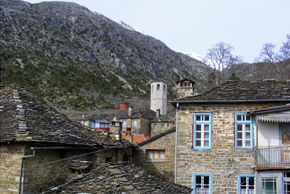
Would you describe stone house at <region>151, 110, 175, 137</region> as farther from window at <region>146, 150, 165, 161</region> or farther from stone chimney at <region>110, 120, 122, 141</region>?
stone chimney at <region>110, 120, 122, 141</region>

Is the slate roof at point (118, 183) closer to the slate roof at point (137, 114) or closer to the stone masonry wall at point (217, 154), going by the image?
the stone masonry wall at point (217, 154)

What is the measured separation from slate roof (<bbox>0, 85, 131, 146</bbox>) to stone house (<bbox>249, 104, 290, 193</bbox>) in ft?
24.2

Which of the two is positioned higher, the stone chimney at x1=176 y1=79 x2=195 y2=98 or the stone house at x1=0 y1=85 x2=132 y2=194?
the stone chimney at x1=176 y1=79 x2=195 y2=98

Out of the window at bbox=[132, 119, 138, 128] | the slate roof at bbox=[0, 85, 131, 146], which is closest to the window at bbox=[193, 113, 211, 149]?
the slate roof at bbox=[0, 85, 131, 146]

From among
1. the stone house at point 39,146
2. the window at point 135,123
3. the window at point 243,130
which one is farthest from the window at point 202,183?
the window at point 135,123

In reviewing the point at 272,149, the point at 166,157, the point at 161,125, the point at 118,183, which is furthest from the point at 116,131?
the point at 161,125

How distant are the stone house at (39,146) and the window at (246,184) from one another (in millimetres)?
6510

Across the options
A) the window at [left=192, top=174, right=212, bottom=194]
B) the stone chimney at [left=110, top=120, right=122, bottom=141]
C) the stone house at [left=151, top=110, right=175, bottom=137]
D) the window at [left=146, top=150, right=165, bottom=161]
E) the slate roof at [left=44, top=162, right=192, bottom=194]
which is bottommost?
the window at [left=192, top=174, right=212, bottom=194]

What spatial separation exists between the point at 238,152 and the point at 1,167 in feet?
36.0

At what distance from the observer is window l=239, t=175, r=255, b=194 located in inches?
620

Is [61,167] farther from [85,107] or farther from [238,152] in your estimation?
[85,107]

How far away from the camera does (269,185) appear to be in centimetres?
1539

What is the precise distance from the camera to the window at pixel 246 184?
15742mm

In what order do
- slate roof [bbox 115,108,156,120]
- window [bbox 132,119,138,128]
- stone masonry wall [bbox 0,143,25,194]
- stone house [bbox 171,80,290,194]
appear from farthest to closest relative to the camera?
1. slate roof [bbox 115,108,156,120]
2. window [bbox 132,119,138,128]
3. stone house [bbox 171,80,290,194]
4. stone masonry wall [bbox 0,143,25,194]
